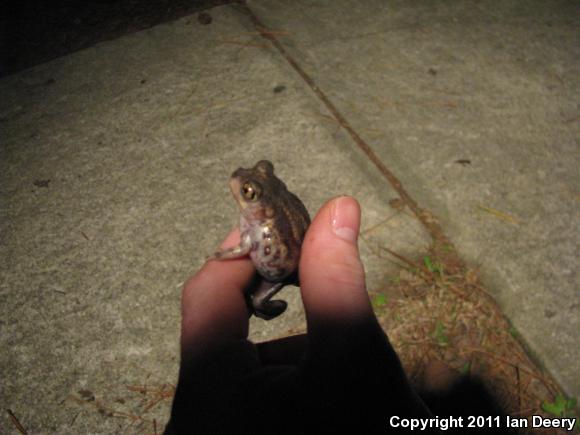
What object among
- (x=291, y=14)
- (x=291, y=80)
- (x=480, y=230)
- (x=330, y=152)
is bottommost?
(x=480, y=230)

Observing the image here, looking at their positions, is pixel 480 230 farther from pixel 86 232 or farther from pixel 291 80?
pixel 86 232

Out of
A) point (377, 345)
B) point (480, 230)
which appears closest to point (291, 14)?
point (480, 230)

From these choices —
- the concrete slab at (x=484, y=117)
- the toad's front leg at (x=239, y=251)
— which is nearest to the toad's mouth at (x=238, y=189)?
the toad's front leg at (x=239, y=251)

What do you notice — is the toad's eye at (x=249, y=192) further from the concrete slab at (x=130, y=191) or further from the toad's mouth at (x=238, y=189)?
the concrete slab at (x=130, y=191)

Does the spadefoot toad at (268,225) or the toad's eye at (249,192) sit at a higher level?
the toad's eye at (249,192)

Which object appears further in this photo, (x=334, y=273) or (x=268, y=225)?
(x=268, y=225)

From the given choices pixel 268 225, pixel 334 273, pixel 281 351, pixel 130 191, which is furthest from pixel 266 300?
pixel 130 191

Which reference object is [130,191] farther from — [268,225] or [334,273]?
[334,273]
